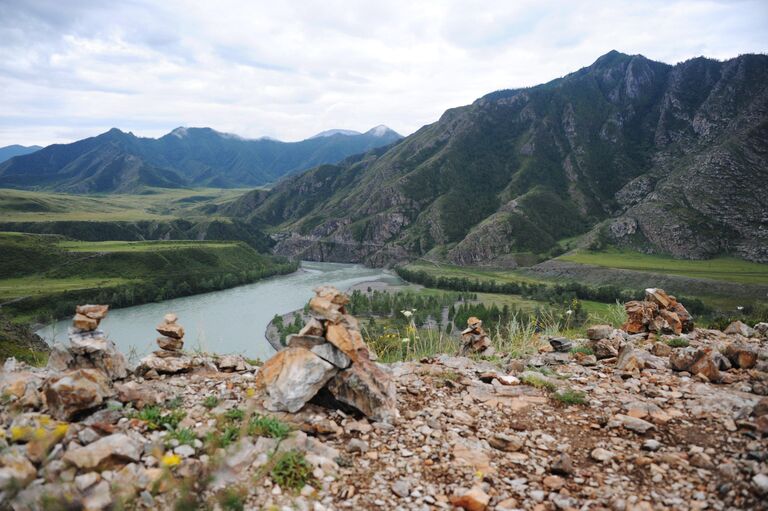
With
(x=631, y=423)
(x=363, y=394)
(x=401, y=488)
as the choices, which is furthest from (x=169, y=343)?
(x=631, y=423)

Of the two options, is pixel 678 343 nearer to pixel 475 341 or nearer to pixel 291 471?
pixel 475 341

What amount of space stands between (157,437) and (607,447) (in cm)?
590

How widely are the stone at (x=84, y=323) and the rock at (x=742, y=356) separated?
1228 cm

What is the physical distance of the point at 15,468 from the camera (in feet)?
12.4

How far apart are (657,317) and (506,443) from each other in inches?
360

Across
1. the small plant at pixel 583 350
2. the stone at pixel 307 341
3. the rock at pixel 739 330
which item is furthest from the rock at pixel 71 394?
the rock at pixel 739 330

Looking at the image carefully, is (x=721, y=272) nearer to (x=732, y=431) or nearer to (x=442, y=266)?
(x=442, y=266)

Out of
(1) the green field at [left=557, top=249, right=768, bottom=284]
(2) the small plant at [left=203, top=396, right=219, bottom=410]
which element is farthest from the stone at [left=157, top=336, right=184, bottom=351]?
(1) the green field at [left=557, top=249, right=768, bottom=284]

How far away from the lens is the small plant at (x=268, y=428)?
5.50 m

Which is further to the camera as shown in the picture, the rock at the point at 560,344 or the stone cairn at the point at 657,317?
the stone cairn at the point at 657,317

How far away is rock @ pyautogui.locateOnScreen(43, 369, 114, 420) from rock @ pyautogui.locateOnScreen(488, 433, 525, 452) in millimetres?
5425

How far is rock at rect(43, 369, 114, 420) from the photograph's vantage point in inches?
209

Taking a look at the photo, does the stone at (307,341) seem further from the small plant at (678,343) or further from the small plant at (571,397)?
the small plant at (678,343)

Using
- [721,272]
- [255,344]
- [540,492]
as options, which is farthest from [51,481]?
[721,272]
